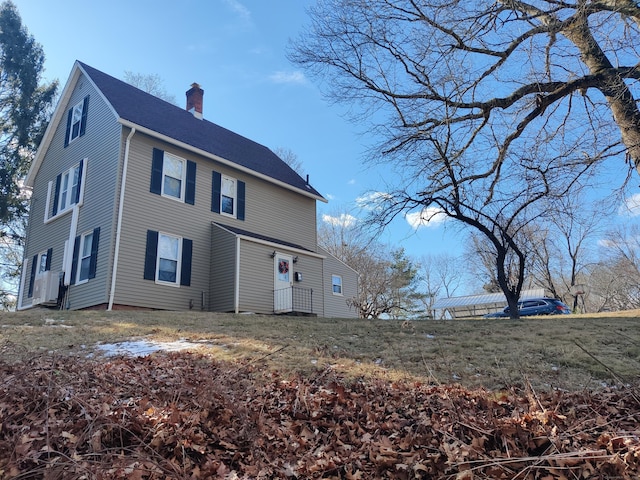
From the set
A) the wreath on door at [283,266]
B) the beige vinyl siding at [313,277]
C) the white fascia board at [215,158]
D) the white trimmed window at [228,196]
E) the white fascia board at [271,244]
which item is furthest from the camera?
the beige vinyl siding at [313,277]

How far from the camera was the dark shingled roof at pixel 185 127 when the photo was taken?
43.9 ft

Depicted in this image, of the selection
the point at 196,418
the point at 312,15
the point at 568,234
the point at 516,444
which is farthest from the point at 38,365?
the point at 568,234

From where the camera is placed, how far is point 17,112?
792 inches

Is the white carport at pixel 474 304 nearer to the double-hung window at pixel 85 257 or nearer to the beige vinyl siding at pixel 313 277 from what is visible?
the beige vinyl siding at pixel 313 277

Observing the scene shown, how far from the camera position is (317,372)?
4957 mm

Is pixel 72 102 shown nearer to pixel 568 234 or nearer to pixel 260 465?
pixel 260 465

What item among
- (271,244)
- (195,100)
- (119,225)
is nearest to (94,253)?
(119,225)

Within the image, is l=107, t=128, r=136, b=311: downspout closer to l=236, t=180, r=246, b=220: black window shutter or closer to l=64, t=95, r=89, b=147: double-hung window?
l=64, t=95, r=89, b=147: double-hung window

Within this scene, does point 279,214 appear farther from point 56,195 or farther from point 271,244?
Answer: point 56,195

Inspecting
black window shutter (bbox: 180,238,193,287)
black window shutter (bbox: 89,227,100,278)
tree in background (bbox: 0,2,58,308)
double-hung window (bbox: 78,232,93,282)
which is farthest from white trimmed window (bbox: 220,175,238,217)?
tree in background (bbox: 0,2,58,308)

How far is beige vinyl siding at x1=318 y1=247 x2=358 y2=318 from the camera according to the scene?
19702mm

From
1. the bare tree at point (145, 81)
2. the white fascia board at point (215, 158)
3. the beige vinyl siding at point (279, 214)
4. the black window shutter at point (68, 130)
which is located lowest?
the beige vinyl siding at point (279, 214)

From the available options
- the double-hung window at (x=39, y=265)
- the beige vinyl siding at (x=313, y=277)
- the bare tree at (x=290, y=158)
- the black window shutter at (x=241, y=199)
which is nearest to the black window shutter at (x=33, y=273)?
the double-hung window at (x=39, y=265)

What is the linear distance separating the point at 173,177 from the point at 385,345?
913cm
